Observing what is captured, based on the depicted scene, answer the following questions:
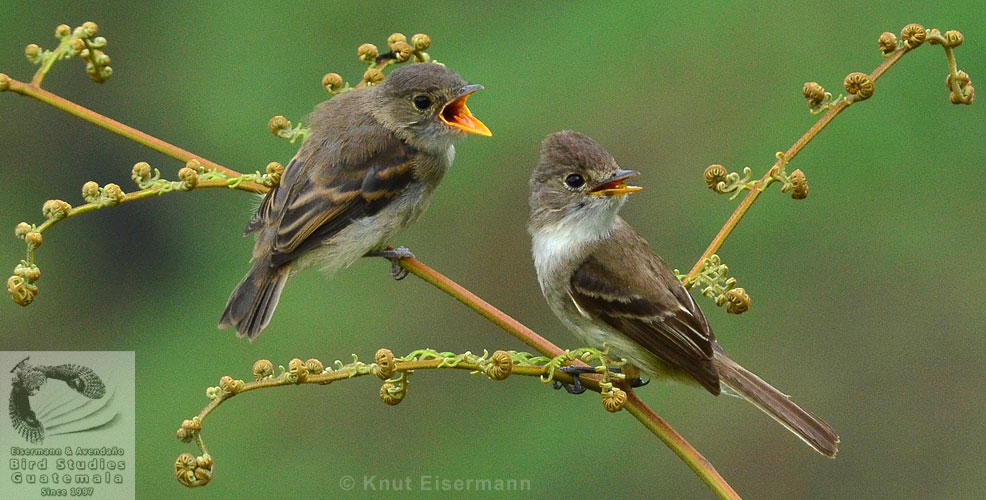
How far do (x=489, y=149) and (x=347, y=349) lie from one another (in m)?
1.39

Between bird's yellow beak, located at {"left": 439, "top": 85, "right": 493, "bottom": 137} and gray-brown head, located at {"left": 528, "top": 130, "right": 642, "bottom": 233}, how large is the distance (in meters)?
0.27

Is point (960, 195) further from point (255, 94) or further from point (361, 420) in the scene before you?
point (255, 94)

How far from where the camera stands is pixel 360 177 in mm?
4262

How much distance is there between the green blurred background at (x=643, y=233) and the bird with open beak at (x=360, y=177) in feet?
7.04

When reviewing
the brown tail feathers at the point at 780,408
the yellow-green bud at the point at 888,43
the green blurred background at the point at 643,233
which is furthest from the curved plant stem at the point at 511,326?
the green blurred background at the point at 643,233

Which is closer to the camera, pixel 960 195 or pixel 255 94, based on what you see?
pixel 960 195

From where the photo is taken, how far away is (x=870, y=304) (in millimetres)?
6875

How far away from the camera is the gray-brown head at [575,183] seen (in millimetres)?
3607

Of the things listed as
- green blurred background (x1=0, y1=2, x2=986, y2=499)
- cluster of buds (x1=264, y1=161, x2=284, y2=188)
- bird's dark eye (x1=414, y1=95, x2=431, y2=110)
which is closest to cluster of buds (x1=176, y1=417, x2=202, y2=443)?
cluster of buds (x1=264, y1=161, x2=284, y2=188)

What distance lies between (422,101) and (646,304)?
108cm

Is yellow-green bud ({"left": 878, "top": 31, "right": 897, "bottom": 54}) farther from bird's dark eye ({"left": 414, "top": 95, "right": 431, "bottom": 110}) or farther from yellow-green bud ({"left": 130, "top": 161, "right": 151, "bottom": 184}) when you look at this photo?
bird's dark eye ({"left": 414, "top": 95, "right": 431, "bottom": 110})

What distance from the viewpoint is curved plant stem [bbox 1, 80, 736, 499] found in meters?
2.46

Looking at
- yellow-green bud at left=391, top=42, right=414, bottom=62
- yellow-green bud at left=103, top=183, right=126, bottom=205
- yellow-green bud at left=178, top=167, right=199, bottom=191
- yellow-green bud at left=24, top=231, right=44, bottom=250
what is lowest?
yellow-green bud at left=24, top=231, right=44, bottom=250

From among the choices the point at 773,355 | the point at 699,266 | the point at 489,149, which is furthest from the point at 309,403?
the point at 699,266
